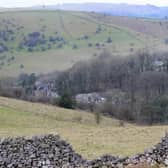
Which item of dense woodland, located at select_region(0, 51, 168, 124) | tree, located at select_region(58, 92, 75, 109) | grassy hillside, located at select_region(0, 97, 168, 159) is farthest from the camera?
dense woodland, located at select_region(0, 51, 168, 124)

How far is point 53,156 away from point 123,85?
105 meters

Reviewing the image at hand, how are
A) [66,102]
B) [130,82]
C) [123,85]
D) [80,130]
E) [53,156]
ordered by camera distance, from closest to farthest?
[53,156] < [80,130] < [66,102] < [130,82] < [123,85]

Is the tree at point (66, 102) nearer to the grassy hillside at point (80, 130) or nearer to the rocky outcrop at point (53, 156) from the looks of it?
the grassy hillside at point (80, 130)

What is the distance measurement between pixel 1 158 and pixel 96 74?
111 m

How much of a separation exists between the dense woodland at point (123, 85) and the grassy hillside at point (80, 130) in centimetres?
1509

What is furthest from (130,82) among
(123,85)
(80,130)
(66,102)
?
(80,130)

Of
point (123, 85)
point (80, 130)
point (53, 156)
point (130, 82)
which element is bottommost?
point (123, 85)

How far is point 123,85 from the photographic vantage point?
12456cm

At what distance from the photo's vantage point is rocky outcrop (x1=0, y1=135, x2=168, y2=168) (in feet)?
60.8

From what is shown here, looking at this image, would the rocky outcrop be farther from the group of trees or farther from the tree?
the group of trees

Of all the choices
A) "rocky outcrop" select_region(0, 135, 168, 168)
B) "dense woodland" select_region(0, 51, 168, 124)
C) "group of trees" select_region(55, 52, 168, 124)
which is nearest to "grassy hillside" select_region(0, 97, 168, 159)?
"rocky outcrop" select_region(0, 135, 168, 168)

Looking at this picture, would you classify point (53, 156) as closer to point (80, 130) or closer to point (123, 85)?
point (80, 130)

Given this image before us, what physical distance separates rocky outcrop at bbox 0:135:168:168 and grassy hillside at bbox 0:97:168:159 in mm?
4937

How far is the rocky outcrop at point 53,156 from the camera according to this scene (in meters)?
18.5
